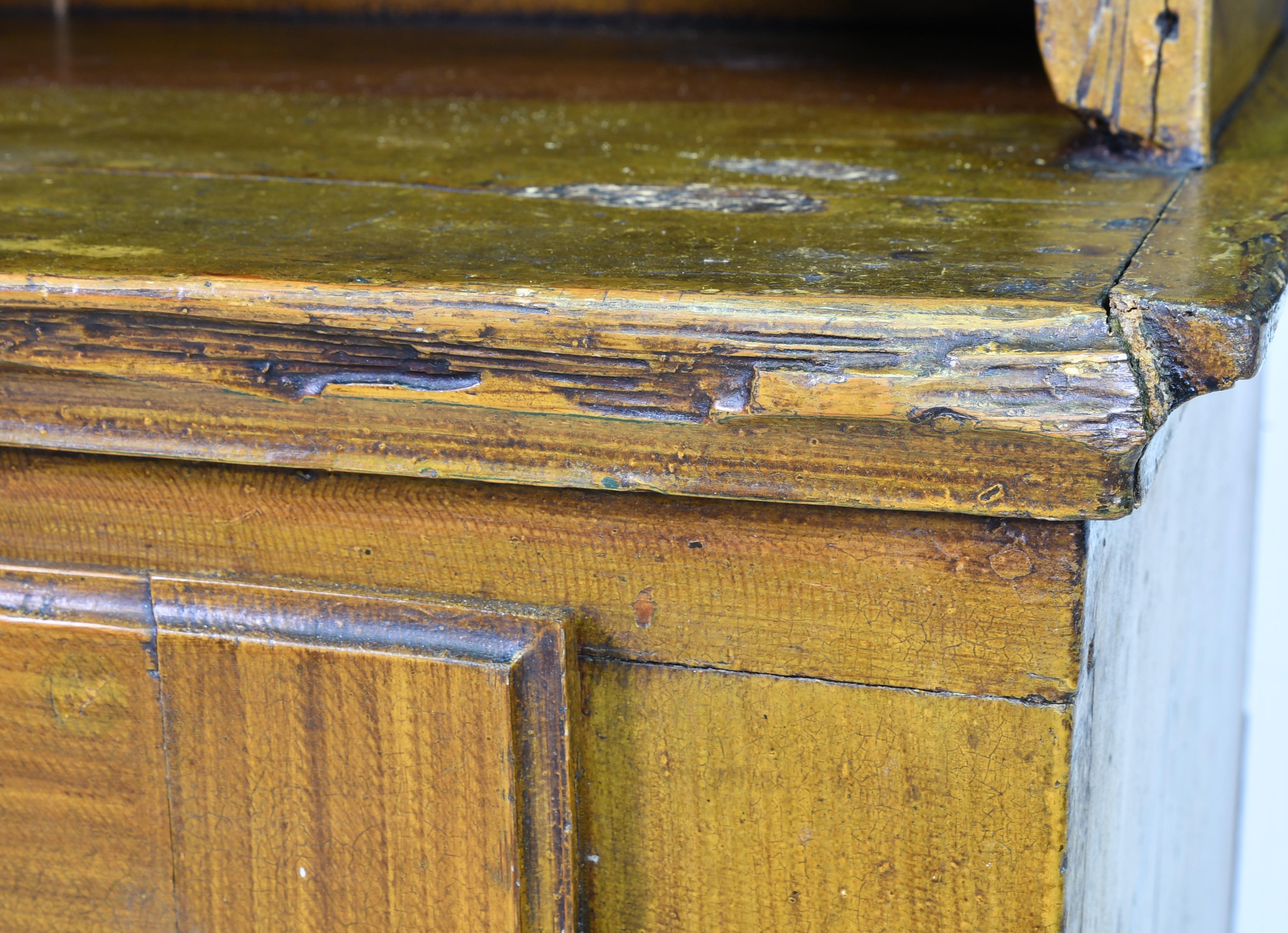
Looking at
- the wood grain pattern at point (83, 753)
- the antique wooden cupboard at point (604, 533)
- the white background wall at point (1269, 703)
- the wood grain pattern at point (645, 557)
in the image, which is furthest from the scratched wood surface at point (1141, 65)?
the white background wall at point (1269, 703)

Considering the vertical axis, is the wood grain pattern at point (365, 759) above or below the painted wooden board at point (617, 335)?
below

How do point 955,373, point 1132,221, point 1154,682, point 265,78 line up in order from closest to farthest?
point 955,373
point 1132,221
point 1154,682
point 265,78

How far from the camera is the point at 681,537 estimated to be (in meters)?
0.42

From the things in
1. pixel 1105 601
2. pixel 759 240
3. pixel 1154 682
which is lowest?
pixel 1154 682

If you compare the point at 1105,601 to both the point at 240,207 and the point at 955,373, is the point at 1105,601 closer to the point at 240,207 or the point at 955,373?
the point at 955,373

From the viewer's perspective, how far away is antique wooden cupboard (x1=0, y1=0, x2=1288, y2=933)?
379 mm

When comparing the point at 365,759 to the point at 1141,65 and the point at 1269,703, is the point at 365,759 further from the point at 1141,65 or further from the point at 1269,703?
the point at 1269,703

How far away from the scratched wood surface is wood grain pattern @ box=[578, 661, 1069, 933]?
11.4 inches

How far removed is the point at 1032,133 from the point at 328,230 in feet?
1.22

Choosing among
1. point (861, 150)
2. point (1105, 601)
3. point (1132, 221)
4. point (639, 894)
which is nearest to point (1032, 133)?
point (861, 150)

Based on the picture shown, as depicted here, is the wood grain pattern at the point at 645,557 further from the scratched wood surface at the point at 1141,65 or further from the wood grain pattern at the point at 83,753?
the scratched wood surface at the point at 1141,65

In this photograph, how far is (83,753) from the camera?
1.55ft

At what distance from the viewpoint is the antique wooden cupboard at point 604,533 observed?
379mm

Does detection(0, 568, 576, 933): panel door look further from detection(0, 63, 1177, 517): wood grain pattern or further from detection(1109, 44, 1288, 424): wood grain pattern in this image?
detection(1109, 44, 1288, 424): wood grain pattern
